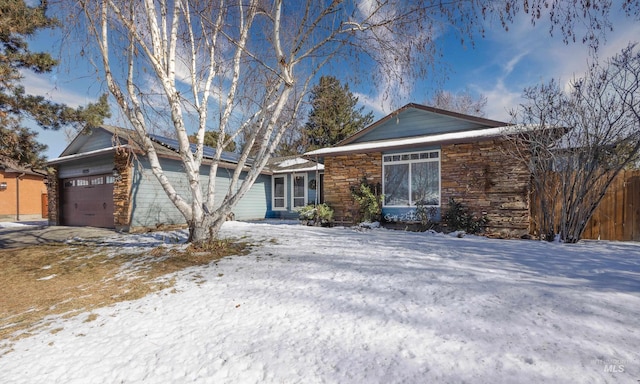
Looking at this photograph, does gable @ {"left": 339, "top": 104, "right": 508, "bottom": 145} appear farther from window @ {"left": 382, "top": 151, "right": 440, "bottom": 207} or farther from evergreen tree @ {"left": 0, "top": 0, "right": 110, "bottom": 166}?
evergreen tree @ {"left": 0, "top": 0, "right": 110, "bottom": 166}

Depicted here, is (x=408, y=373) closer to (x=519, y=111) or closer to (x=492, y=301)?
(x=492, y=301)

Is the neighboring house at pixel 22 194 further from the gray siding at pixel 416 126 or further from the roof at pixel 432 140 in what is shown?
the gray siding at pixel 416 126

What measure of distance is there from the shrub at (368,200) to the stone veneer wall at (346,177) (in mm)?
220

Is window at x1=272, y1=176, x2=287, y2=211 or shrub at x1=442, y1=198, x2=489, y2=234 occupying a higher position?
window at x1=272, y1=176, x2=287, y2=211

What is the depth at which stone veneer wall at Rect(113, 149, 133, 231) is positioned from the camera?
9.46 metres

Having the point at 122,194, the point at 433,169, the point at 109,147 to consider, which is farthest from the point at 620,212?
the point at 109,147

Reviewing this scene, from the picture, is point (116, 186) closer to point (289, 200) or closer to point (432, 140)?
point (289, 200)

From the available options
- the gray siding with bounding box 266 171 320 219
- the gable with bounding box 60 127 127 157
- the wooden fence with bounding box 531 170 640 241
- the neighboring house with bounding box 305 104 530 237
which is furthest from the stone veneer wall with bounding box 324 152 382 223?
the gable with bounding box 60 127 127 157

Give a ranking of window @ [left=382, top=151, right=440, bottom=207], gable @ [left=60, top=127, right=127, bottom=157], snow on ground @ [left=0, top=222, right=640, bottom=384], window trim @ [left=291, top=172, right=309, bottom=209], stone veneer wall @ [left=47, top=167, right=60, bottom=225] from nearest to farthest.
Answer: snow on ground @ [left=0, top=222, right=640, bottom=384] < window @ [left=382, top=151, right=440, bottom=207] < gable @ [left=60, top=127, right=127, bottom=157] < stone veneer wall @ [left=47, top=167, right=60, bottom=225] < window trim @ [left=291, top=172, right=309, bottom=209]

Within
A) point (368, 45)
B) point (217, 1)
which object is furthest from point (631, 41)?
point (217, 1)

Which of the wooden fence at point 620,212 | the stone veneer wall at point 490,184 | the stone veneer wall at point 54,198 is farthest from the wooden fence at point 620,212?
the stone veneer wall at point 54,198

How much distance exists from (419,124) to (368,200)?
3.30 meters

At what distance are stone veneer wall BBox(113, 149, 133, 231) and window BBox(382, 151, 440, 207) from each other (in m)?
8.64

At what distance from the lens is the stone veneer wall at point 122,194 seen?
9.46 m
